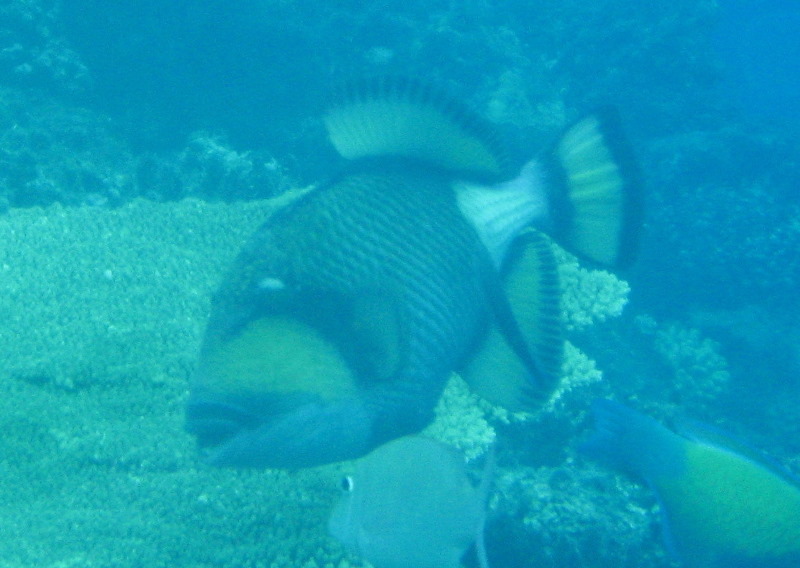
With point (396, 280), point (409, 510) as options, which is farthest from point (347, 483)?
point (396, 280)

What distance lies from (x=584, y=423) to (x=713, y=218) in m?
5.08

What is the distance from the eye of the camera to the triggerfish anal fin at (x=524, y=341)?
1467 millimetres

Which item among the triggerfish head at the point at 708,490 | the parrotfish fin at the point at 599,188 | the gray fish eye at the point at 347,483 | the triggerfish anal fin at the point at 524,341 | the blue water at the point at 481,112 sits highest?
the parrotfish fin at the point at 599,188

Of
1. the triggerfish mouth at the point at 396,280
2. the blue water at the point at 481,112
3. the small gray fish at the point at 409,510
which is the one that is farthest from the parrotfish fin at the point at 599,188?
the blue water at the point at 481,112

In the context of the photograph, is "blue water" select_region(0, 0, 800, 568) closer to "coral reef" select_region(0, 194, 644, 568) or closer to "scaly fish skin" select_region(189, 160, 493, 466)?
"coral reef" select_region(0, 194, 644, 568)

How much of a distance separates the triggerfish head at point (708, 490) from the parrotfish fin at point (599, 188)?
544 millimetres

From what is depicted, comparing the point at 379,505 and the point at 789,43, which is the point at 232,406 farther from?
the point at 789,43

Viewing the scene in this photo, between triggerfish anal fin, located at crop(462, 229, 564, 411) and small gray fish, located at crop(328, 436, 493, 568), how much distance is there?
1.82ft

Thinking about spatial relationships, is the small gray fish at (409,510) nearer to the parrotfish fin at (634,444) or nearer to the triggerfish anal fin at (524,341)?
the parrotfish fin at (634,444)

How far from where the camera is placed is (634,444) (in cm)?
180

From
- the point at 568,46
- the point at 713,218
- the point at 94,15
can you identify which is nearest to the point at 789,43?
the point at 568,46

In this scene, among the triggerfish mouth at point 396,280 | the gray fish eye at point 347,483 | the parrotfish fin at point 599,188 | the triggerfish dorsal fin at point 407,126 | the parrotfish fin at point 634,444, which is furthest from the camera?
the gray fish eye at point 347,483

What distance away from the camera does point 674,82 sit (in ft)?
32.1

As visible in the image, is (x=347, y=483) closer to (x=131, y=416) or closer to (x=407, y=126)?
(x=407, y=126)
